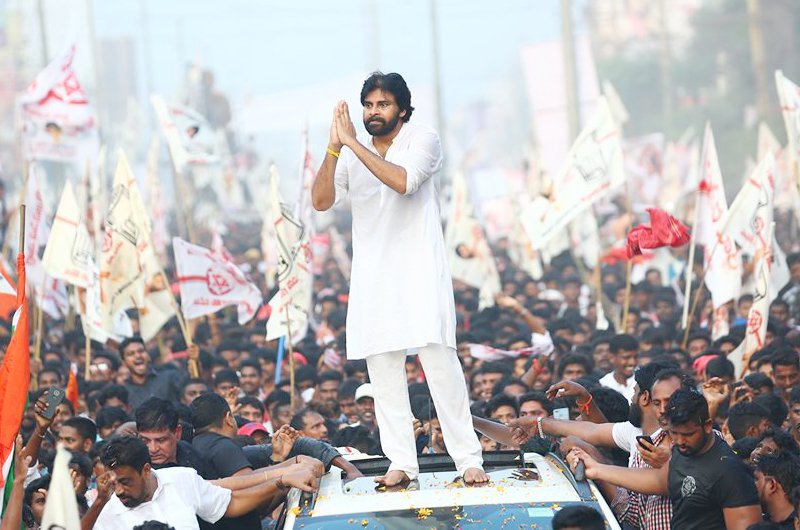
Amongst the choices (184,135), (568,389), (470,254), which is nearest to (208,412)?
(568,389)

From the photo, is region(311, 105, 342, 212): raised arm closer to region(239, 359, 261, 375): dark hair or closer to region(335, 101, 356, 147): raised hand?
region(335, 101, 356, 147): raised hand

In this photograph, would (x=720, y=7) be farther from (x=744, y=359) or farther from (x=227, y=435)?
(x=227, y=435)

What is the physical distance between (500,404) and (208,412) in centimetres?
234

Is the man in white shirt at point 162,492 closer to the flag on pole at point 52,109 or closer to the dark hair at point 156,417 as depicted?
the dark hair at point 156,417

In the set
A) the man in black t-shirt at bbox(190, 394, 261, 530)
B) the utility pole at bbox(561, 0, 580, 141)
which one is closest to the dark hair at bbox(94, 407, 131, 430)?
the man in black t-shirt at bbox(190, 394, 261, 530)

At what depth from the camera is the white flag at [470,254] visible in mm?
18531

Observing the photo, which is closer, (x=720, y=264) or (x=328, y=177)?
(x=328, y=177)

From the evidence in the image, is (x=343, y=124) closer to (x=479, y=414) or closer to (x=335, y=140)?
(x=335, y=140)

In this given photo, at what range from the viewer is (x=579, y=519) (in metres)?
5.23

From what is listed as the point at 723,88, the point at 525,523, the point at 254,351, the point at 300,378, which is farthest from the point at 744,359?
the point at 723,88

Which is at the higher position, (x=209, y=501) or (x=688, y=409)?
(x=688, y=409)

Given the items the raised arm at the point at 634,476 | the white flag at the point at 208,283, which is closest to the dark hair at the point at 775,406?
the raised arm at the point at 634,476

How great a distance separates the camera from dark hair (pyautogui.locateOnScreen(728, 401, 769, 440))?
8516mm

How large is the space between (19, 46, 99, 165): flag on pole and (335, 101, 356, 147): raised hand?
35.8ft
